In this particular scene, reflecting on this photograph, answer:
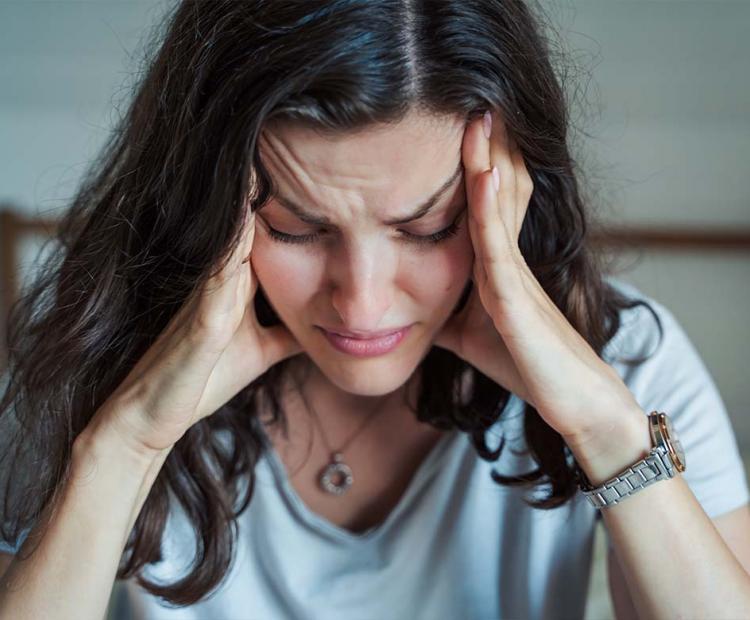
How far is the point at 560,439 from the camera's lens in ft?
3.54

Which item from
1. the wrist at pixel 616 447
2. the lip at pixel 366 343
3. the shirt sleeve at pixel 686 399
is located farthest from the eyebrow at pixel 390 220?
the shirt sleeve at pixel 686 399

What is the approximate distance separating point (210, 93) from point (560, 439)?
0.52 metres

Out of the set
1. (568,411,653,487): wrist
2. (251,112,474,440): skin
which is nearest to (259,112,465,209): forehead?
(251,112,474,440): skin

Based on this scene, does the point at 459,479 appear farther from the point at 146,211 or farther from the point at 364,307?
the point at 146,211

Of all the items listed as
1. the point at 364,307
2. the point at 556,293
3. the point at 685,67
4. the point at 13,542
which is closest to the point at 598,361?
the point at 556,293

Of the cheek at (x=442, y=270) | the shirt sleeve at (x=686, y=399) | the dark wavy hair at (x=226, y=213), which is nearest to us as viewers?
the dark wavy hair at (x=226, y=213)

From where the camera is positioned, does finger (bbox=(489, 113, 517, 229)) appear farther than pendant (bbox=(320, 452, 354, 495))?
No

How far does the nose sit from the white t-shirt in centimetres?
32

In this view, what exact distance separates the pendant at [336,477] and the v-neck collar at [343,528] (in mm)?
35

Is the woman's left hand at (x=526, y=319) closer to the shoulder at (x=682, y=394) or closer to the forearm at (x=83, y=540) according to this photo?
the shoulder at (x=682, y=394)

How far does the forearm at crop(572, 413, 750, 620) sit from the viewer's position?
2.99 ft

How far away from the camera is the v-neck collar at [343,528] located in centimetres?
115

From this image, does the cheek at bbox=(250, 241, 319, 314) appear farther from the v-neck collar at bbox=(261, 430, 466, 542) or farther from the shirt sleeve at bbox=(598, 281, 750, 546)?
the shirt sleeve at bbox=(598, 281, 750, 546)

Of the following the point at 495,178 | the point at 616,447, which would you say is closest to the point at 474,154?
the point at 495,178
